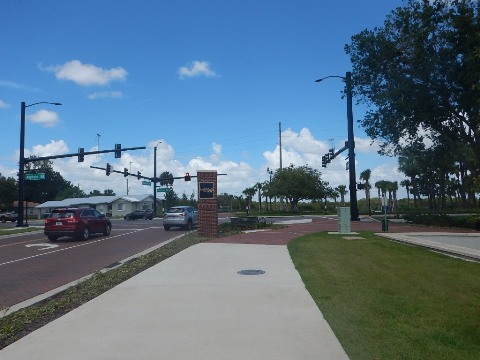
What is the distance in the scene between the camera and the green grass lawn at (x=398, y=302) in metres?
5.16

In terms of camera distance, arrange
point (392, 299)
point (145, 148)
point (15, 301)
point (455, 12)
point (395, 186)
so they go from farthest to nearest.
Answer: point (395, 186)
point (145, 148)
point (455, 12)
point (15, 301)
point (392, 299)

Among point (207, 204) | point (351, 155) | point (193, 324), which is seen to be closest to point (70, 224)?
point (207, 204)

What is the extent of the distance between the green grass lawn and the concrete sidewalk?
34 cm

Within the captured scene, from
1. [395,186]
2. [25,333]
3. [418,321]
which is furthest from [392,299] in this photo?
[395,186]

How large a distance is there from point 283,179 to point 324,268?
6025 centimetres

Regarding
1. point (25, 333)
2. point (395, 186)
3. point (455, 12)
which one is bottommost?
point (25, 333)

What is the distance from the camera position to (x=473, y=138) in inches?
1197

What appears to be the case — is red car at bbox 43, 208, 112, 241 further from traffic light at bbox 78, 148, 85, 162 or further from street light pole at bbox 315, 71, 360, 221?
street light pole at bbox 315, 71, 360, 221

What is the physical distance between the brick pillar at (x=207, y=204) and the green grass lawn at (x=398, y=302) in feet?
29.2

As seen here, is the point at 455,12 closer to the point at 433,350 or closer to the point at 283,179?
the point at 433,350

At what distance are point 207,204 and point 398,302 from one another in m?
15.2

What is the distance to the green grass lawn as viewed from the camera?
5160 millimetres

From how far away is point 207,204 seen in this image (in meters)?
21.8

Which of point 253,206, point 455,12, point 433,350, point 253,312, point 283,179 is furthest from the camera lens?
point 253,206
